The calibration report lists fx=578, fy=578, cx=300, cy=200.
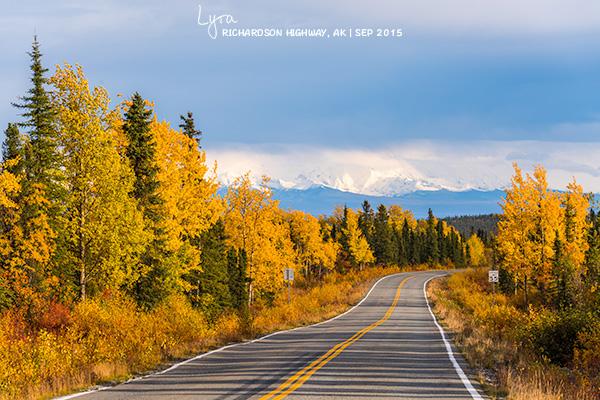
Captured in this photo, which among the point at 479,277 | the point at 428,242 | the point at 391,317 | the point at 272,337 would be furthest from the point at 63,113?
the point at 428,242

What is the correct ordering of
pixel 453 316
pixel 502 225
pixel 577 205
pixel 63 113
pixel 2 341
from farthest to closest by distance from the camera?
1. pixel 577 205
2. pixel 502 225
3. pixel 453 316
4. pixel 63 113
5. pixel 2 341

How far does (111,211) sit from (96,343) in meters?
7.05

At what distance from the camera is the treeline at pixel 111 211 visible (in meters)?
23.3

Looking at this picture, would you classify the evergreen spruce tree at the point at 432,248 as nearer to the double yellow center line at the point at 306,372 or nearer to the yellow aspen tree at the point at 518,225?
the yellow aspen tree at the point at 518,225

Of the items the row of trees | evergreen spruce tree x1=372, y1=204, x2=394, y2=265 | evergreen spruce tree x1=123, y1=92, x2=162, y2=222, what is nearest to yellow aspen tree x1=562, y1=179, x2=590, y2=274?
the row of trees

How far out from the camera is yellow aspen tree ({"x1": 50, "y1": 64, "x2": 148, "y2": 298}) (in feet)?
76.0

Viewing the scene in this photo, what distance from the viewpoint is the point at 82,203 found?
23.6m

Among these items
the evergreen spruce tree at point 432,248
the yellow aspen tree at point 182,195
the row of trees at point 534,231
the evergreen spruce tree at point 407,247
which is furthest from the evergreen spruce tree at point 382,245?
the yellow aspen tree at point 182,195

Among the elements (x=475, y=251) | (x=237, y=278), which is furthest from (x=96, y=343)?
(x=475, y=251)

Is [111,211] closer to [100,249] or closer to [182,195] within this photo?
[100,249]

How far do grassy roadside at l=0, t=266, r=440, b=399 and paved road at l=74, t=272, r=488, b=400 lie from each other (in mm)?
1107

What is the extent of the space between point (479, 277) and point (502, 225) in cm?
2583

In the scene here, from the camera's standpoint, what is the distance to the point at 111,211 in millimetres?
23031

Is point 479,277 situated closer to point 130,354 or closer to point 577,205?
point 577,205
